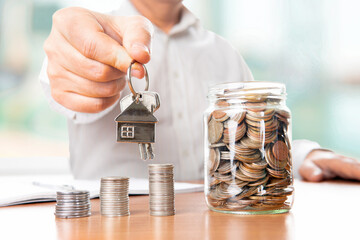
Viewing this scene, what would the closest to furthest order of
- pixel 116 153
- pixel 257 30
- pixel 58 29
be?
pixel 58 29 → pixel 116 153 → pixel 257 30

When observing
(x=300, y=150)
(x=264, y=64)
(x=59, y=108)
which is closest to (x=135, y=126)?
(x=59, y=108)

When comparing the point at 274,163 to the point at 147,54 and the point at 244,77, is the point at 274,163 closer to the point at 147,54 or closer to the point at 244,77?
the point at 147,54

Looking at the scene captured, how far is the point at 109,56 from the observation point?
0.80m

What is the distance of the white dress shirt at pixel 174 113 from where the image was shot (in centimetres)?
161

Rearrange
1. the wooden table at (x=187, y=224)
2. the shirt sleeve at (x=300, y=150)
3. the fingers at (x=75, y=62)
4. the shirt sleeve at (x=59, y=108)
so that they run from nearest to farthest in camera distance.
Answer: the wooden table at (x=187, y=224) → the fingers at (x=75, y=62) → the shirt sleeve at (x=59, y=108) → the shirt sleeve at (x=300, y=150)

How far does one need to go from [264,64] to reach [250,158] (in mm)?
2596

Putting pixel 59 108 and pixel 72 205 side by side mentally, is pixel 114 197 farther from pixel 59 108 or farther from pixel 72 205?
pixel 59 108

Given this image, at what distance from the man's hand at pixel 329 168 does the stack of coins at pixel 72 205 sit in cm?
89

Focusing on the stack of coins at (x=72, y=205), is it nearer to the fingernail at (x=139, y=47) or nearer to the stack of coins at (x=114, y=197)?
the stack of coins at (x=114, y=197)

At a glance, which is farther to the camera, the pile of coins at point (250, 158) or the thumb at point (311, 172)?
the thumb at point (311, 172)

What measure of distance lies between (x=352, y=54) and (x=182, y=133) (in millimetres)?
2151

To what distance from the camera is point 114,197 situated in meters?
0.67

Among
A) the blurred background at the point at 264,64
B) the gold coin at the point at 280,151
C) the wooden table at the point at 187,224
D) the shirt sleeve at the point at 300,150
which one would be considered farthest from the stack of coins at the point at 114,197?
the blurred background at the point at 264,64

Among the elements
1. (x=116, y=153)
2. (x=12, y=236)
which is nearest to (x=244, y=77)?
(x=116, y=153)
